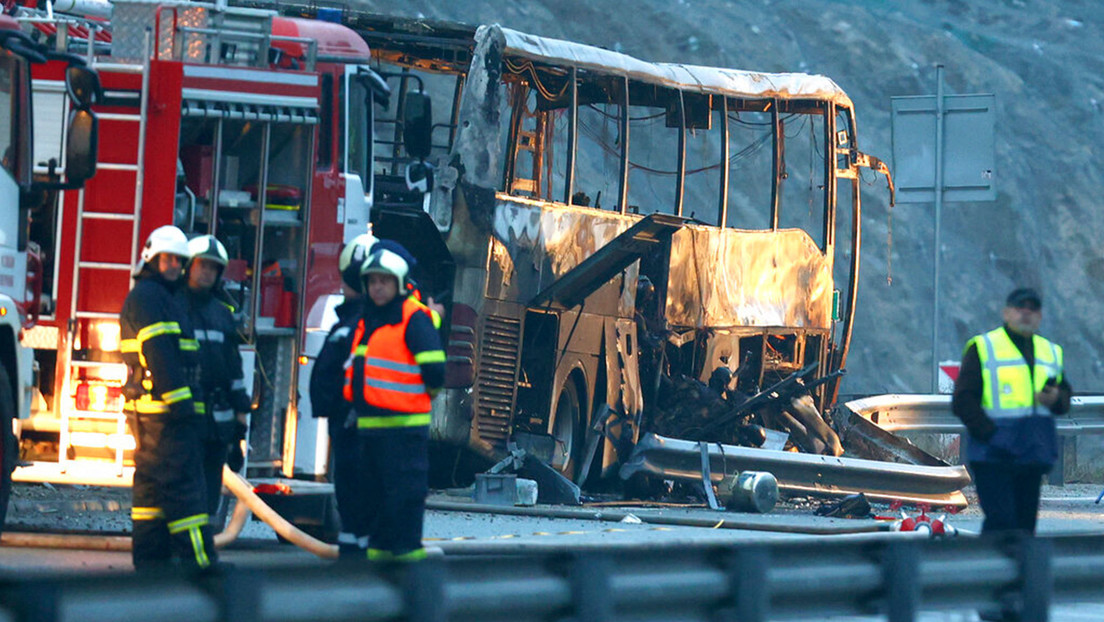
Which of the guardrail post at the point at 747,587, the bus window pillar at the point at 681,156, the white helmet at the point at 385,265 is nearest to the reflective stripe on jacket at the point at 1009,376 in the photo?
the white helmet at the point at 385,265

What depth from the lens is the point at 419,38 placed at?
17.7 m

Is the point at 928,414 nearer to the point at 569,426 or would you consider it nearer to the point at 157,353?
the point at 569,426

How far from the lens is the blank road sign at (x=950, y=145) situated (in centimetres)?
2286

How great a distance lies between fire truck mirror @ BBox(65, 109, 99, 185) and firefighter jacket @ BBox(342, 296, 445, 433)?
2670 mm

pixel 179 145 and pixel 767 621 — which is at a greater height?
pixel 179 145

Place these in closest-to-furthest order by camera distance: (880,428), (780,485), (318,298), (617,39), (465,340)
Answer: (318,298), (465,340), (780,485), (880,428), (617,39)

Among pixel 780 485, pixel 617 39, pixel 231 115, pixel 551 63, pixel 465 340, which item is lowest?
pixel 780 485

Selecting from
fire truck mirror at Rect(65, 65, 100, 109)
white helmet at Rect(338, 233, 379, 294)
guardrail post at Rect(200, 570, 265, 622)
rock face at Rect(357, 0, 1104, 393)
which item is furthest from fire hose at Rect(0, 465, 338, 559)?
rock face at Rect(357, 0, 1104, 393)

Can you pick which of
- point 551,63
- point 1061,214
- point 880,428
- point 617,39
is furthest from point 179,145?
point 1061,214

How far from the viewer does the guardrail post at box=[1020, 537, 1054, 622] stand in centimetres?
646

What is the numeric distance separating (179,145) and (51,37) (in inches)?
44.2

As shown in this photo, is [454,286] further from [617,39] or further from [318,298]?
[617,39]

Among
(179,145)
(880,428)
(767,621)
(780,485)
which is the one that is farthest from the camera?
(880,428)

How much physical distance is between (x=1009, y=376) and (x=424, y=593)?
5.11 m
